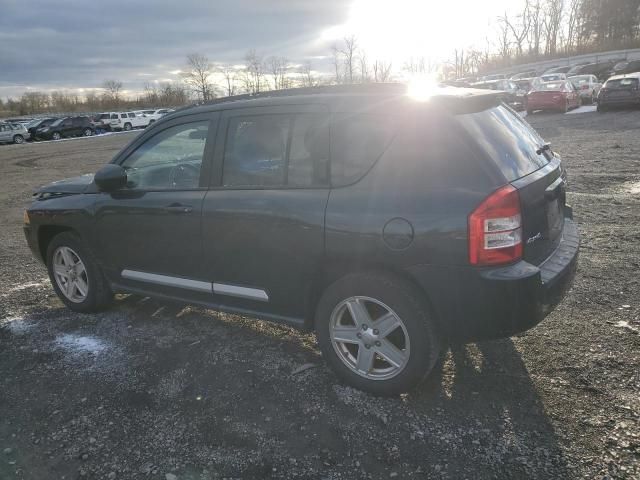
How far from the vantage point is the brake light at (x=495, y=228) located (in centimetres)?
263

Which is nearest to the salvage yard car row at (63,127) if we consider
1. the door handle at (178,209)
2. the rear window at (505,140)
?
the door handle at (178,209)

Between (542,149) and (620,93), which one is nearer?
(542,149)

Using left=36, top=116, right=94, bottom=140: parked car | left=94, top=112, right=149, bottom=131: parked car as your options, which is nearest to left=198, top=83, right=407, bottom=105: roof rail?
left=36, top=116, right=94, bottom=140: parked car

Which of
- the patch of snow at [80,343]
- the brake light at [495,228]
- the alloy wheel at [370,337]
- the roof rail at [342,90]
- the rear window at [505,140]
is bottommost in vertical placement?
the patch of snow at [80,343]

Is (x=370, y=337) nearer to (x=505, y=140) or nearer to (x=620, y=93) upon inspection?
(x=505, y=140)

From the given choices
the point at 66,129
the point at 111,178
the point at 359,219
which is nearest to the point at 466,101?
the point at 359,219

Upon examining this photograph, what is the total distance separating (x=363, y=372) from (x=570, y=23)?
84.9 metres

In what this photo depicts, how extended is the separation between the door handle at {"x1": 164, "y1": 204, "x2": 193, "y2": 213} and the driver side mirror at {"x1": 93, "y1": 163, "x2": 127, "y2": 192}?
1.65 ft

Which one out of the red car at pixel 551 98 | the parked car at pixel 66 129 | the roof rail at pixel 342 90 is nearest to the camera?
the roof rail at pixel 342 90

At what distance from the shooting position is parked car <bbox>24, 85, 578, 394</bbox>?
2.72 meters

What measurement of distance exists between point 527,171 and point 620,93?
2311 centimetres

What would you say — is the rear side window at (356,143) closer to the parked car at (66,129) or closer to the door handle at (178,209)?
the door handle at (178,209)

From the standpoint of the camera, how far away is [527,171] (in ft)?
9.80

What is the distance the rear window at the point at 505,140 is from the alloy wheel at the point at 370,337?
3.45 feet
